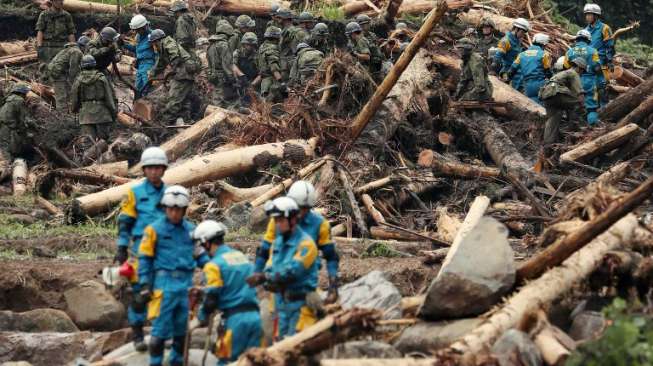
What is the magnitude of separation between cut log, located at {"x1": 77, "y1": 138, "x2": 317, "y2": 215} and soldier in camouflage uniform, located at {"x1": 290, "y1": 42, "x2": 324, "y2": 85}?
9.91 ft

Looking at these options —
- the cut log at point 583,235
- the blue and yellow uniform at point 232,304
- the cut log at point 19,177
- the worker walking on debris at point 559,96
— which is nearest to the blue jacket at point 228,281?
the blue and yellow uniform at point 232,304

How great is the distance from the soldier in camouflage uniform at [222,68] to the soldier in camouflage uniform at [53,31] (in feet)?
8.72

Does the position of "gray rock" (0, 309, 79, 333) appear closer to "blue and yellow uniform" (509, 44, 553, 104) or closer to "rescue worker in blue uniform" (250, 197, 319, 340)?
"rescue worker in blue uniform" (250, 197, 319, 340)

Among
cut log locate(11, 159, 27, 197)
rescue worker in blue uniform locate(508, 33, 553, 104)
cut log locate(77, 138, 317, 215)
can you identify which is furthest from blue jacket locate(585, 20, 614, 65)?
cut log locate(11, 159, 27, 197)

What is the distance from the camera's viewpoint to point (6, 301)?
14078mm

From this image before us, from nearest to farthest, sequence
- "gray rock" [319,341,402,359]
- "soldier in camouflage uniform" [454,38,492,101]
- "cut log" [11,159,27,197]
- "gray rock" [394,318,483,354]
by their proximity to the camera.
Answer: "gray rock" [319,341,402,359]
"gray rock" [394,318,483,354]
"cut log" [11,159,27,197]
"soldier in camouflage uniform" [454,38,492,101]

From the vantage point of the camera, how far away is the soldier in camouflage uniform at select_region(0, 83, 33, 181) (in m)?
20.1

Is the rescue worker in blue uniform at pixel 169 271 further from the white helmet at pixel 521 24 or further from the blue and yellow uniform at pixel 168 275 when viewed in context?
the white helmet at pixel 521 24

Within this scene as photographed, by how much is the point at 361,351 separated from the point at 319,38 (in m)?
13.2

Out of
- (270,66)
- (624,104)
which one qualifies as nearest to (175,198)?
(270,66)

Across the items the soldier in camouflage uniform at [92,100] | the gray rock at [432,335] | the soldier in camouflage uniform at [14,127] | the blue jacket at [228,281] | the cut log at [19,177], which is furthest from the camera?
the soldier in camouflage uniform at [92,100]

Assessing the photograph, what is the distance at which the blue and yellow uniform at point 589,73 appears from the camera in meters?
20.8

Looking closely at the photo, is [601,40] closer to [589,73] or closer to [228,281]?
[589,73]

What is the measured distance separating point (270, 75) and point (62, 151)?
4.21m
